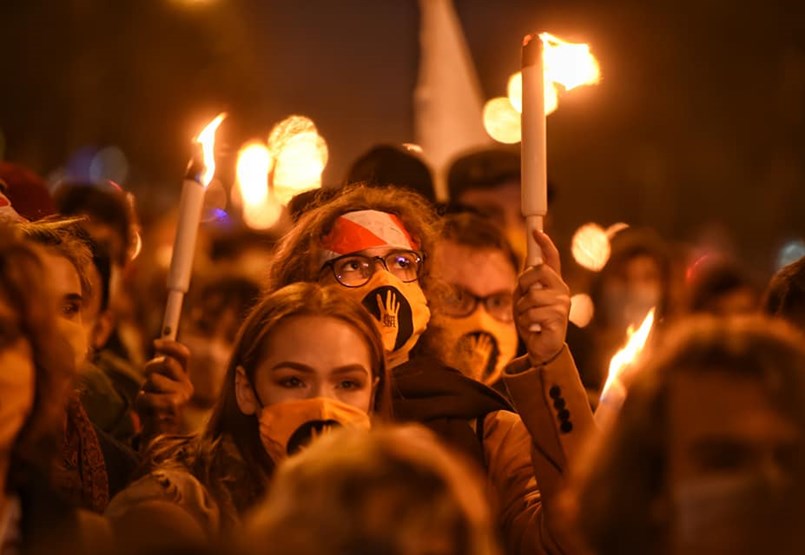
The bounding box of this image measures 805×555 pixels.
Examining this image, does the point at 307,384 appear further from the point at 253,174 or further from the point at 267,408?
the point at 253,174

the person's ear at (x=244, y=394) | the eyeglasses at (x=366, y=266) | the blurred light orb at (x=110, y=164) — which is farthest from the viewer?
the blurred light orb at (x=110, y=164)

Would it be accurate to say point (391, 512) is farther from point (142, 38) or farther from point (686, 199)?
point (686, 199)

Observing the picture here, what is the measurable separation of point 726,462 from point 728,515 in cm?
13

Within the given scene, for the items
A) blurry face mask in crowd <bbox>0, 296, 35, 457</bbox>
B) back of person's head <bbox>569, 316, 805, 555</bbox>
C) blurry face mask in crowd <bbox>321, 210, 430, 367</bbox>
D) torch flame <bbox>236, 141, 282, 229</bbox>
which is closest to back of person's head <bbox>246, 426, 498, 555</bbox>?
back of person's head <bbox>569, 316, 805, 555</bbox>

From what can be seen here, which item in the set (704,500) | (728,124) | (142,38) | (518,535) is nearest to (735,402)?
(704,500)

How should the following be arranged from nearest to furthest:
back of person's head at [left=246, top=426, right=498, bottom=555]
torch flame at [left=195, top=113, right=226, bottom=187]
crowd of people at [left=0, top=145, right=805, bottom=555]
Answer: back of person's head at [left=246, top=426, right=498, bottom=555], crowd of people at [left=0, top=145, right=805, bottom=555], torch flame at [left=195, top=113, right=226, bottom=187]

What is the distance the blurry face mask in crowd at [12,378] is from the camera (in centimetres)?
362

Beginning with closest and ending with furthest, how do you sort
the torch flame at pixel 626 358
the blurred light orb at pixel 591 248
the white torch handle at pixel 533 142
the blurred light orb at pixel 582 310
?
the white torch handle at pixel 533 142, the torch flame at pixel 626 358, the blurred light orb at pixel 582 310, the blurred light orb at pixel 591 248

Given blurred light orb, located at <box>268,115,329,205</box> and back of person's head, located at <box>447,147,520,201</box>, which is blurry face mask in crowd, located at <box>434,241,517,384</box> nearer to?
back of person's head, located at <box>447,147,520,201</box>

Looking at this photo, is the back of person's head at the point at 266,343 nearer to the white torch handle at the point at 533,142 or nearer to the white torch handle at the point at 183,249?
the white torch handle at the point at 533,142

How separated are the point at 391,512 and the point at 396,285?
2210mm

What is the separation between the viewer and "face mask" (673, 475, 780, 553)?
320 cm

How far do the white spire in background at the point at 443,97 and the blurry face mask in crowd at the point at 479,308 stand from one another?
343cm

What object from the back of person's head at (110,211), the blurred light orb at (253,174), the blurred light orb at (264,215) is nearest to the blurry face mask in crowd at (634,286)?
the back of person's head at (110,211)
